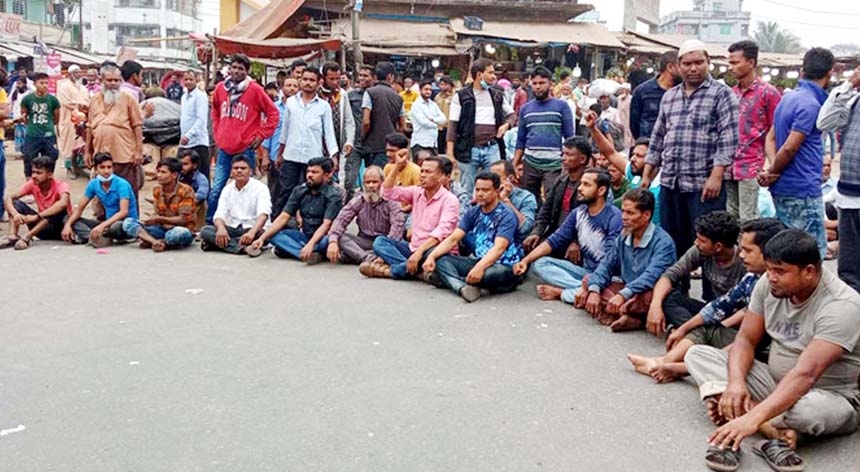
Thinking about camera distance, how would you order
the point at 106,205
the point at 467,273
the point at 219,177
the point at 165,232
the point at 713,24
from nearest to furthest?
the point at 467,273 → the point at 165,232 → the point at 106,205 → the point at 219,177 → the point at 713,24

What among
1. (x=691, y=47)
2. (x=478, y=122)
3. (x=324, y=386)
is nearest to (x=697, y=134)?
(x=691, y=47)

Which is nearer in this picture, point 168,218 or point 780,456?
point 780,456

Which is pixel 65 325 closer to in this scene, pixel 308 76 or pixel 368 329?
pixel 368 329

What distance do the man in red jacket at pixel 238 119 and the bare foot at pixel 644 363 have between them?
510 cm

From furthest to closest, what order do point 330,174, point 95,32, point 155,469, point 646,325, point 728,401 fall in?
1. point 95,32
2. point 330,174
3. point 646,325
4. point 728,401
5. point 155,469

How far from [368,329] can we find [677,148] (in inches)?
99.0

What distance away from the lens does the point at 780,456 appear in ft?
11.1

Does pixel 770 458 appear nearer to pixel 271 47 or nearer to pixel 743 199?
pixel 743 199

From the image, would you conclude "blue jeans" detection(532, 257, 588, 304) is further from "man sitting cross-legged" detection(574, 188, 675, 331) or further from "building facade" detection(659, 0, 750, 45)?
"building facade" detection(659, 0, 750, 45)

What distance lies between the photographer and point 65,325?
5.34m

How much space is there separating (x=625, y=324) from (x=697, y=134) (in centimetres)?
143

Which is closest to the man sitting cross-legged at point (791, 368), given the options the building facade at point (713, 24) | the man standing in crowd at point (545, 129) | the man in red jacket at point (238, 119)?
the man standing in crowd at point (545, 129)

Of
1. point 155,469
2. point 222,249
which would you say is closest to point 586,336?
point 155,469

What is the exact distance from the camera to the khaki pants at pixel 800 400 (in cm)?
350
